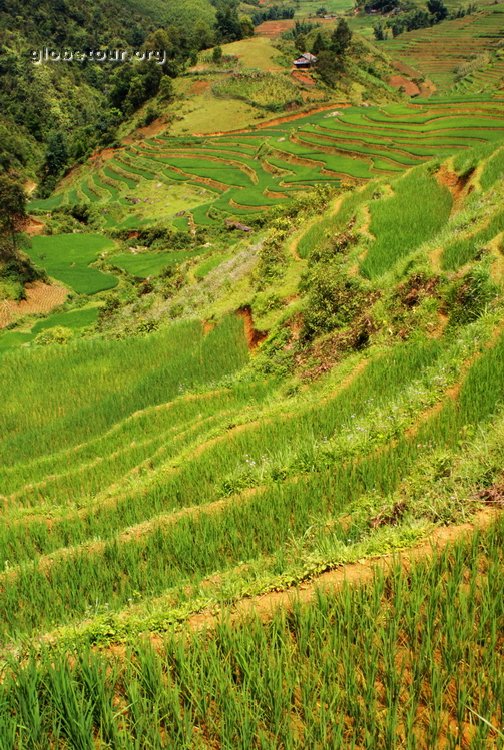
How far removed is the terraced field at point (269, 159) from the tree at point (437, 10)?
6337 cm

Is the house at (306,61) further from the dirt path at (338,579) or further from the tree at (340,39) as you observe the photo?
the dirt path at (338,579)

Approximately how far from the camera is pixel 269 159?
4625cm

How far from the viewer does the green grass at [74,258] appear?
107 feet

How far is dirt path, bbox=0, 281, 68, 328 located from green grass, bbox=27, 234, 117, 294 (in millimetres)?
1187

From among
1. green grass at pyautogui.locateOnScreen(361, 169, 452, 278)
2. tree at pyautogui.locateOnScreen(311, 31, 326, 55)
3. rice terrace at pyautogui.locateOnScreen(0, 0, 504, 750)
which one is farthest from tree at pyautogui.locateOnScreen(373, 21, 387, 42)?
green grass at pyautogui.locateOnScreen(361, 169, 452, 278)

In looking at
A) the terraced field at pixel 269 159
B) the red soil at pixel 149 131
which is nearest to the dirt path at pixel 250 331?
the terraced field at pixel 269 159

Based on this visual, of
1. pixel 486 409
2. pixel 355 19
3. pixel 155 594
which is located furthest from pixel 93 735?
pixel 355 19

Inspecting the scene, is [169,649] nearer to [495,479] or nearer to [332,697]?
[332,697]

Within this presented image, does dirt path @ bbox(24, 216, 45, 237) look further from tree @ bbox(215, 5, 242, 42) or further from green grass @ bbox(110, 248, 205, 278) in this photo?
tree @ bbox(215, 5, 242, 42)

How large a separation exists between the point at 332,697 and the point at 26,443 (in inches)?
346

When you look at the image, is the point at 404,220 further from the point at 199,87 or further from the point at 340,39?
the point at 340,39

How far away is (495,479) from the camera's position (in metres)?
3.44

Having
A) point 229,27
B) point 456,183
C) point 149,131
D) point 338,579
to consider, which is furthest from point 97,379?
point 229,27

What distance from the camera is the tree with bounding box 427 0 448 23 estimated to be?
4008 inches
